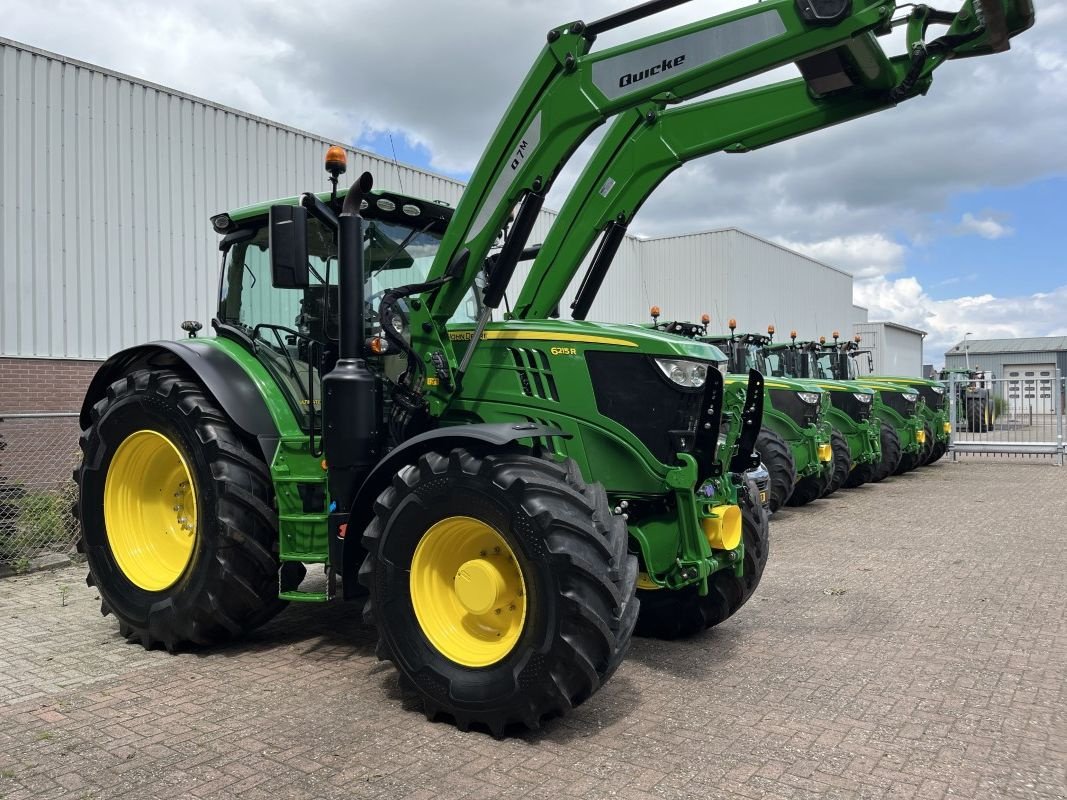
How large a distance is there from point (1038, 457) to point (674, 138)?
18.8 metres

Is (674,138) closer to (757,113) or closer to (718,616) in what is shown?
(757,113)

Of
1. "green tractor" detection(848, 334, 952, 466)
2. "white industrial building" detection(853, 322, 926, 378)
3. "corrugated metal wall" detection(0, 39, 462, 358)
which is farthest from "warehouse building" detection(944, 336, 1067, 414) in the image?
"corrugated metal wall" detection(0, 39, 462, 358)

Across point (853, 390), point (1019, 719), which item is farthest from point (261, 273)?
point (853, 390)

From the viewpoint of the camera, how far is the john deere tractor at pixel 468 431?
3.73 meters

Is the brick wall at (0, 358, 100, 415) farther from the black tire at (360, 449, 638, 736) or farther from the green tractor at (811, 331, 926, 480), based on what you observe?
the green tractor at (811, 331, 926, 480)

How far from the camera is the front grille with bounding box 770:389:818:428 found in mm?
11016

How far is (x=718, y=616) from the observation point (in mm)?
5258

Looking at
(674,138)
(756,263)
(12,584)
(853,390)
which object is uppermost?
(756,263)

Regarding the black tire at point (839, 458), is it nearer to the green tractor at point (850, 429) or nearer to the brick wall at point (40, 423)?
the green tractor at point (850, 429)

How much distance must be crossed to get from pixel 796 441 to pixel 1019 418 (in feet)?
42.9

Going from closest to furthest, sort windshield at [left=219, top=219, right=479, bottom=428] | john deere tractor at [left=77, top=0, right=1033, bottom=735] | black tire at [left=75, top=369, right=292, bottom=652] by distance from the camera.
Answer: john deere tractor at [left=77, top=0, right=1033, bottom=735] < black tire at [left=75, top=369, right=292, bottom=652] < windshield at [left=219, top=219, right=479, bottom=428]

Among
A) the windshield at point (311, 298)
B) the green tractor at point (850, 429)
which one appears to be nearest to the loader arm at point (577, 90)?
the windshield at point (311, 298)

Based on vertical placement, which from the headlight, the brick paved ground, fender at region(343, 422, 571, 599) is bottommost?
the brick paved ground

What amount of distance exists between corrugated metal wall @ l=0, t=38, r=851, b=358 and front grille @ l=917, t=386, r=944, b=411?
8630 millimetres
